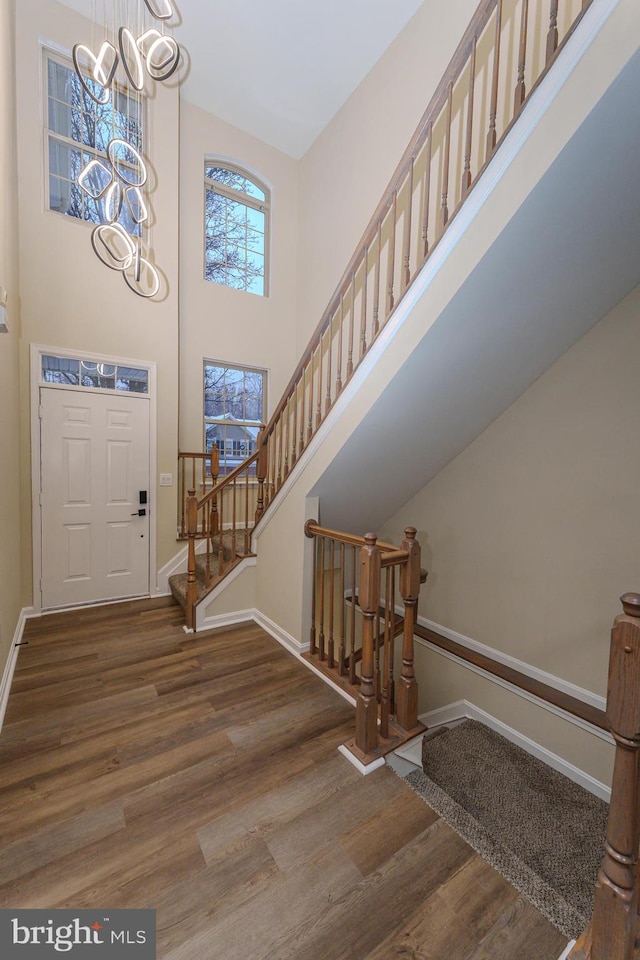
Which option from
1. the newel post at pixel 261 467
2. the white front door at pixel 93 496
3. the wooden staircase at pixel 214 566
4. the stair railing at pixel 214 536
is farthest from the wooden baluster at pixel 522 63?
the white front door at pixel 93 496

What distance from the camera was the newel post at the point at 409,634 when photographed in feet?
7.04

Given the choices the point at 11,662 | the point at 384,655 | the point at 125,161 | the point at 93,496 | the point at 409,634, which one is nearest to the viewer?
the point at 409,634

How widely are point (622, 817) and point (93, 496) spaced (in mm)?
4246

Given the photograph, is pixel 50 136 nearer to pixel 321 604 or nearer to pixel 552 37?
pixel 552 37

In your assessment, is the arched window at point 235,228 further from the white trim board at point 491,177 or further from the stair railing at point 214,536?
the white trim board at point 491,177

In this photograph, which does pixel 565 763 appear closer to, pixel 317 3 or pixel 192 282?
pixel 192 282

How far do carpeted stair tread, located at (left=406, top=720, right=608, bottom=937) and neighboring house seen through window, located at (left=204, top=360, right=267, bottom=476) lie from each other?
12.4 feet

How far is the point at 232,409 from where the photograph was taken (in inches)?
194

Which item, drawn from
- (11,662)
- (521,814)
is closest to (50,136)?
(11,662)

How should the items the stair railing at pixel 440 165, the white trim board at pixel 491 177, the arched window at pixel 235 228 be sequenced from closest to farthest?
1. the white trim board at pixel 491 177
2. the stair railing at pixel 440 165
3. the arched window at pixel 235 228

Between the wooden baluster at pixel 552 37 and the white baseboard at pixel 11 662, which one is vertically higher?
the wooden baluster at pixel 552 37

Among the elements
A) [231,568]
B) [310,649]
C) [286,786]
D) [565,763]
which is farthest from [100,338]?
[565,763]

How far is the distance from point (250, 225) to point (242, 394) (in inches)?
90.5

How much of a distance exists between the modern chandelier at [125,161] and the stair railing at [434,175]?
1.38 metres
